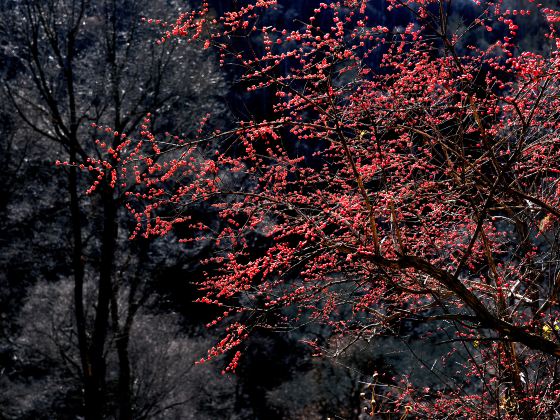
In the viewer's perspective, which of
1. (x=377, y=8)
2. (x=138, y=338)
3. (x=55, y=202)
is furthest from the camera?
(x=377, y=8)

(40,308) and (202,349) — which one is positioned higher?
(40,308)

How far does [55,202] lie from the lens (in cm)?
1952

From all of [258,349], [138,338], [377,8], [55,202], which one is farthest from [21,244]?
[377,8]

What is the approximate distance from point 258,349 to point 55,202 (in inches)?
316

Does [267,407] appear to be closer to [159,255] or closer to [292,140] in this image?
[159,255]

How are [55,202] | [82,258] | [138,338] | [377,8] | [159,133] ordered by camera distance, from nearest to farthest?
[82,258] < [138,338] < [159,133] < [55,202] < [377,8]

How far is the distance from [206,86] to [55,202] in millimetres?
6204

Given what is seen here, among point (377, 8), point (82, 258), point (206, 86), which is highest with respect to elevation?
point (377, 8)

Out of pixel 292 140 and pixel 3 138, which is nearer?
pixel 3 138

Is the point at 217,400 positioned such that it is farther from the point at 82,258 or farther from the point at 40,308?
the point at 82,258

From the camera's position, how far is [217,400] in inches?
671

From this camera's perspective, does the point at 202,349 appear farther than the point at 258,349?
No

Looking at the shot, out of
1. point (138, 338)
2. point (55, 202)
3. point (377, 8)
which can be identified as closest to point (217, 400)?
point (138, 338)

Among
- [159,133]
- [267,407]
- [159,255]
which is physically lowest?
[267,407]
